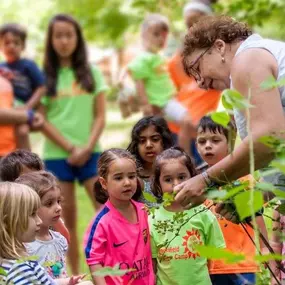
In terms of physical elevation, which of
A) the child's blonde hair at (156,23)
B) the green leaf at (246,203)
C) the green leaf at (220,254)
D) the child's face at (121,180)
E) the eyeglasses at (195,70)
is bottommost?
the green leaf at (220,254)

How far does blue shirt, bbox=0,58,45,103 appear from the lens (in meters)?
8.39

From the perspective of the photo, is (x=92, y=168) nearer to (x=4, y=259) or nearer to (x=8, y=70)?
(x=8, y=70)

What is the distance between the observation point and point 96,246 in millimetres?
4652

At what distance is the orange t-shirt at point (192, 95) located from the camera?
8422 millimetres

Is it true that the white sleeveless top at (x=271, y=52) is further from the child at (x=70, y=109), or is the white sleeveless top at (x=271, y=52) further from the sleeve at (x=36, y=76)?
the sleeve at (x=36, y=76)

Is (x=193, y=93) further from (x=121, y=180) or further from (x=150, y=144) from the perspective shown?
(x=121, y=180)

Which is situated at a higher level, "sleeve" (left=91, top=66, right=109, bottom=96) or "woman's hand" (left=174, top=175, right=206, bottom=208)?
A: "sleeve" (left=91, top=66, right=109, bottom=96)

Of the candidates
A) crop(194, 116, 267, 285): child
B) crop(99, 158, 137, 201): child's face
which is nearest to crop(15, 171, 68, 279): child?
crop(99, 158, 137, 201): child's face

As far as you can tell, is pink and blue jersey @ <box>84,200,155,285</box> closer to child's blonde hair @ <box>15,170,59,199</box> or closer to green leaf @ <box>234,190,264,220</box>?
child's blonde hair @ <box>15,170,59,199</box>

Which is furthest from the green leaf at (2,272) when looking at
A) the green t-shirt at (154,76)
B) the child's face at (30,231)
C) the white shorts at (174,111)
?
the green t-shirt at (154,76)

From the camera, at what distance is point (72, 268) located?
307 inches

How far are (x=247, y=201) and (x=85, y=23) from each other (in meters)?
14.7

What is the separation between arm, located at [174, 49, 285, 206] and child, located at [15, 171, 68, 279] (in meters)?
1.08

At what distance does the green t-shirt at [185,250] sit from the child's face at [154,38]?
4500 millimetres
